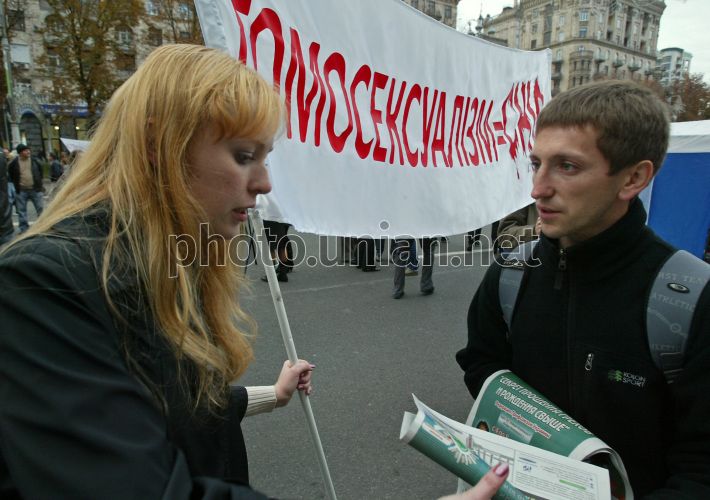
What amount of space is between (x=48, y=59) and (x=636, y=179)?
25438 mm

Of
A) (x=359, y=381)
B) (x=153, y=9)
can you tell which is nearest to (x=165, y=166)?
(x=359, y=381)

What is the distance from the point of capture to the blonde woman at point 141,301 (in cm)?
63

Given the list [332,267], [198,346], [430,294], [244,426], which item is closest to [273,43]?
[198,346]

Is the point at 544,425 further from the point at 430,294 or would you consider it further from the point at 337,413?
the point at 430,294

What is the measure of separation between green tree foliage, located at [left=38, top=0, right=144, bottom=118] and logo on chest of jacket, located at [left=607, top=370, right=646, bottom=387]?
2329cm

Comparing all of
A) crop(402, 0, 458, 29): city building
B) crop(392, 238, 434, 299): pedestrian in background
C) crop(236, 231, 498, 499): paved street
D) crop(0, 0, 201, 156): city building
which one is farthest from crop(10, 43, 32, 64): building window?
crop(402, 0, 458, 29): city building

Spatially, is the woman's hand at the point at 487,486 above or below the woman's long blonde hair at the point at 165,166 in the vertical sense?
below

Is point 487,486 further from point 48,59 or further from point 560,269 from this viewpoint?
point 48,59

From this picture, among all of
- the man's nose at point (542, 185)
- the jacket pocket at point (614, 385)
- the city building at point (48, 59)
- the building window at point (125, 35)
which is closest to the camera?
the jacket pocket at point (614, 385)

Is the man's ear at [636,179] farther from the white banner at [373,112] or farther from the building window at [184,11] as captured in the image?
the building window at [184,11]

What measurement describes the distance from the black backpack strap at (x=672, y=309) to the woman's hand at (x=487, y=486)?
1.93ft

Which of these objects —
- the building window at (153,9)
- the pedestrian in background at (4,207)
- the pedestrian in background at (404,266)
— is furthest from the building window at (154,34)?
the pedestrian in background at (404,266)

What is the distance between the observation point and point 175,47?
1.04 m

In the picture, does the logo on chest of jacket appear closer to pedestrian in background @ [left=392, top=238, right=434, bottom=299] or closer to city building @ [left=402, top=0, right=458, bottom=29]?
pedestrian in background @ [left=392, top=238, right=434, bottom=299]
